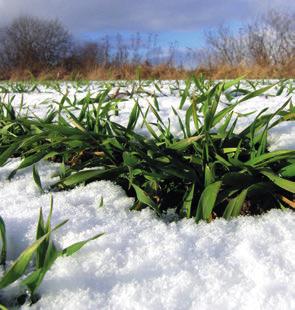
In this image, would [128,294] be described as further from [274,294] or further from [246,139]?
[246,139]

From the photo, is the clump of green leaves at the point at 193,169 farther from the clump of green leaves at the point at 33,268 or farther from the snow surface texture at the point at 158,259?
the clump of green leaves at the point at 33,268

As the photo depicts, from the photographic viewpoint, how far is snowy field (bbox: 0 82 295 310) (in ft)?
2.16

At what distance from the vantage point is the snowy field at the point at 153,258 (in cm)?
66

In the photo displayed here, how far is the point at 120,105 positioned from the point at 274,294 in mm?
1646

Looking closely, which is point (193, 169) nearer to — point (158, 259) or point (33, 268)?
point (158, 259)

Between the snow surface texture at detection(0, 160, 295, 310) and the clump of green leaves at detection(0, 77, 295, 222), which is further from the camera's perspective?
the clump of green leaves at detection(0, 77, 295, 222)

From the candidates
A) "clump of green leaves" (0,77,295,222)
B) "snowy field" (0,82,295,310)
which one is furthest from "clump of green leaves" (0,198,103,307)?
"clump of green leaves" (0,77,295,222)

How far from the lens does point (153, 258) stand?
2.52 ft

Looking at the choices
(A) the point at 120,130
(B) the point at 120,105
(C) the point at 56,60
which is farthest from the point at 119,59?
(C) the point at 56,60

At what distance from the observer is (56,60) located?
27.6m

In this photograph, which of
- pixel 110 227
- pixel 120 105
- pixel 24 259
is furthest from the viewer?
pixel 120 105

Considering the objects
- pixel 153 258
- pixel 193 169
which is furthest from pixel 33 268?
pixel 193 169

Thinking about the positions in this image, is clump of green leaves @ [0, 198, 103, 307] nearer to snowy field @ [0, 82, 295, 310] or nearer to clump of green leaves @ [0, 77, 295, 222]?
snowy field @ [0, 82, 295, 310]

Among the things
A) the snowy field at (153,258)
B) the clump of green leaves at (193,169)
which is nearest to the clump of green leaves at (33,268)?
the snowy field at (153,258)
